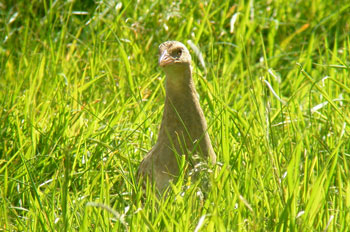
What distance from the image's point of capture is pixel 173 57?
261 centimetres

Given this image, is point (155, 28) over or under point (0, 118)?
over

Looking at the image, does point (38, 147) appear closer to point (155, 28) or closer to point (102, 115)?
point (102, 115)

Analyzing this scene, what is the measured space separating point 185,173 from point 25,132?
0.98 metres

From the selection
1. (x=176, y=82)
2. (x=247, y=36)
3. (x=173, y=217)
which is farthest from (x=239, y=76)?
(x=173, y=217)

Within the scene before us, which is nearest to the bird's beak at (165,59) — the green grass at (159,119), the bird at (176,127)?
the bird at (176,127)

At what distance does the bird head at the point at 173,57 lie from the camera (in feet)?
8.47

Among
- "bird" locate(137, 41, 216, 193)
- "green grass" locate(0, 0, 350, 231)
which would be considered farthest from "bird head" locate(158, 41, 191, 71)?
"green grass" locate(0, 0, 350, 231)

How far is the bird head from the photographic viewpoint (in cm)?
258

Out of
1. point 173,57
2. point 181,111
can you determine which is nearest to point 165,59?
point 173,57

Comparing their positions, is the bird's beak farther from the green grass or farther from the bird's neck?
the green grass

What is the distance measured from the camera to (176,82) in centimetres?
261

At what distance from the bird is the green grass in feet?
0.27

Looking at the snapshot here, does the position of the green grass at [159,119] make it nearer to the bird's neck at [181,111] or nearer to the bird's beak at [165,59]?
the bird's neck at [181,111]

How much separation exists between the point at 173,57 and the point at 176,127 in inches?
11.6
